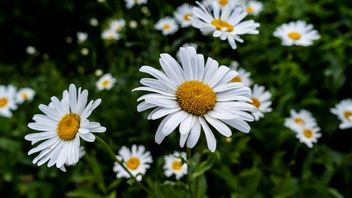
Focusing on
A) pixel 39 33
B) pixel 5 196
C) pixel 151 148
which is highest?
pixel 39 33

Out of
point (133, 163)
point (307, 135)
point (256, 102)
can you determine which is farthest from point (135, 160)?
point (307, 135)

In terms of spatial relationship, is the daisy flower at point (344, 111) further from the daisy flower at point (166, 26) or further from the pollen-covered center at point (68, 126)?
the pollen-covered center at point (68, 126)

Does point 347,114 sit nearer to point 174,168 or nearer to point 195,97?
point 174,168

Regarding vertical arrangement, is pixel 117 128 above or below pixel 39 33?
below

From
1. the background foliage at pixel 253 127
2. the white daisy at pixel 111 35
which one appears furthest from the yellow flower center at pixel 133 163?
the white daisy at pixel 111 35

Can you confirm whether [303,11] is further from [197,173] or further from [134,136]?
[197,173]

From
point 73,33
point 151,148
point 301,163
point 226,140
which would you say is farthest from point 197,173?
point 73,33

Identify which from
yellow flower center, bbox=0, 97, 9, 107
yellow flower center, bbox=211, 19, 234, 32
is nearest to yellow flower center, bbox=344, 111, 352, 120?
yellow flower center, bbox=211, 19, 234, 32

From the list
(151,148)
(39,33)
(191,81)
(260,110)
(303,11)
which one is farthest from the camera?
(39,33)
